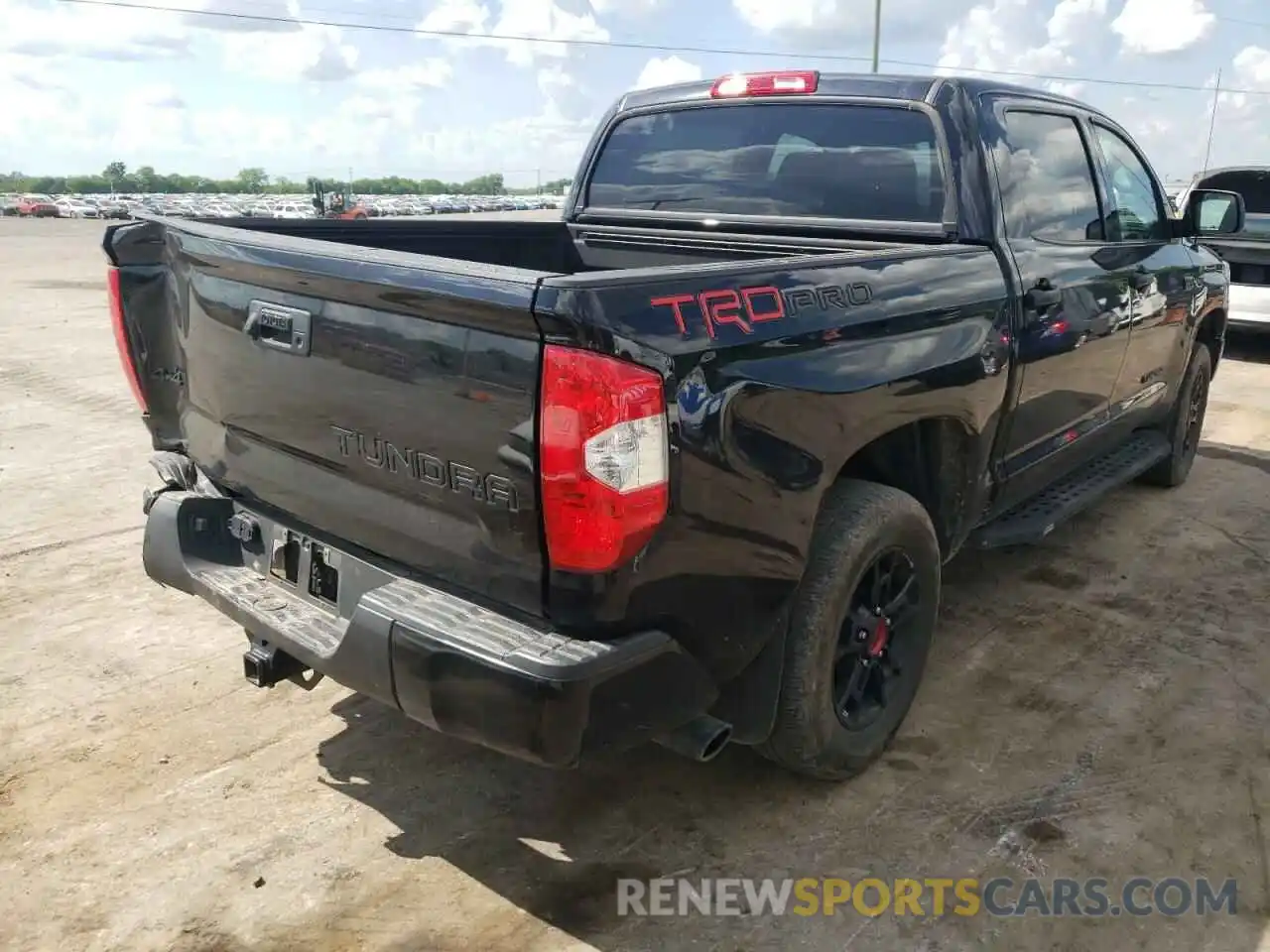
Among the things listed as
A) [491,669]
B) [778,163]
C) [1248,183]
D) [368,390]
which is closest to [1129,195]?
[778,163]

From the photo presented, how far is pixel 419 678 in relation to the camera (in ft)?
7.18

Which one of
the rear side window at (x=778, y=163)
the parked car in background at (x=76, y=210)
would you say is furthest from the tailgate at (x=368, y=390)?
the parked car in background at (x=76, y=210)

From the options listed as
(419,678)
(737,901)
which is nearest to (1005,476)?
(737,901)

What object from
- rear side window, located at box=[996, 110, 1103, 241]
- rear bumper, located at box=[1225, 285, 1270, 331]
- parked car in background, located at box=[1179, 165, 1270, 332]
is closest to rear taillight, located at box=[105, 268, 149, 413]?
rear side window, located at box=[996, 110, 1103, 241]

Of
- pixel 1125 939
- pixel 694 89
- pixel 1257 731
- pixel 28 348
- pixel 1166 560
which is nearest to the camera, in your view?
pixel 1125 939

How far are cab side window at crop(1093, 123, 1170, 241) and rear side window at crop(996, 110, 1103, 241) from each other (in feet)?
0.79

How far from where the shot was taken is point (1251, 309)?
9.80m

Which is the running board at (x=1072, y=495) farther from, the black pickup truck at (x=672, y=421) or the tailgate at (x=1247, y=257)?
the tailgate at (x=1247, y=257)

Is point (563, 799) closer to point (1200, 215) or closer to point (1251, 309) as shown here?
point (1200, 215)

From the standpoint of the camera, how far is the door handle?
349 cm

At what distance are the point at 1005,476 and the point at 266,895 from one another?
2.69m

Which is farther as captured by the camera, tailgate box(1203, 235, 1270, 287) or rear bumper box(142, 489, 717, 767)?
tailgate box(1203, 235, 1270, 287)

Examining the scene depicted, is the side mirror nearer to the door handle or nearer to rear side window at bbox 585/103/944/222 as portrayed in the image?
the door handle

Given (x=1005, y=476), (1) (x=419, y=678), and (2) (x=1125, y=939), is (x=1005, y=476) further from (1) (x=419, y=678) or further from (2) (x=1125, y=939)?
(1) (x=419, y=678)
